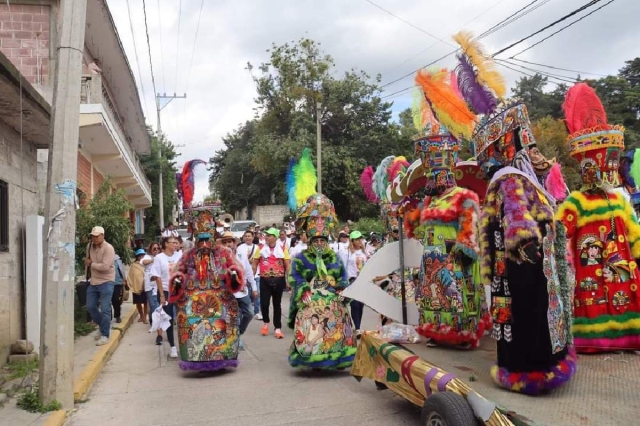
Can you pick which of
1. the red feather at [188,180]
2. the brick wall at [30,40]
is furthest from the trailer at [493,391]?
the brick wall at [30,40]

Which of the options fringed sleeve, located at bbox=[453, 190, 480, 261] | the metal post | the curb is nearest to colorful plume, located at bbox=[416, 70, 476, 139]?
fringed sleeve, located at bbox=[453, 190, 480, 261]

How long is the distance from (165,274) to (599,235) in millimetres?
5930

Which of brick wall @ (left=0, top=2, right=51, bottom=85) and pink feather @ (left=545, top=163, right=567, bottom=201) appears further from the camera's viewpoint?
brick wall @ (left=0, top=2, right=51, bottom=85)

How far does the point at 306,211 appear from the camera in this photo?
6648 millimetres

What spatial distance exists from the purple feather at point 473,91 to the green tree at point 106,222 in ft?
25.9

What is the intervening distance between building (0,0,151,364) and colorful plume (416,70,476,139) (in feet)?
13.1

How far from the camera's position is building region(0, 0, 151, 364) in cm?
669

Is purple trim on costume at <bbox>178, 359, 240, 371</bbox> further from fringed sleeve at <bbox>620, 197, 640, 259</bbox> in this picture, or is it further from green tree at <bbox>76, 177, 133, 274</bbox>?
green tree at <bbox>76, 177, 133, 274</bbox>

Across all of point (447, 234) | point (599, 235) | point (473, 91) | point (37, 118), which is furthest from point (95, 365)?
point (599, 235)

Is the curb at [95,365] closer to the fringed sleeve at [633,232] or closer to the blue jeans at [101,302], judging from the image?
the blue jeans at [101,302]

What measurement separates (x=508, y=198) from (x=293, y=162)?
4310mm

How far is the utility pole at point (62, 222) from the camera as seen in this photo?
5141 mm

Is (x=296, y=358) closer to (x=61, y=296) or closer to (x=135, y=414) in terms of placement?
(x=135, y=414)

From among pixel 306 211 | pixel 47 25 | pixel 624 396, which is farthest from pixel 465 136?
pixel 47 25
